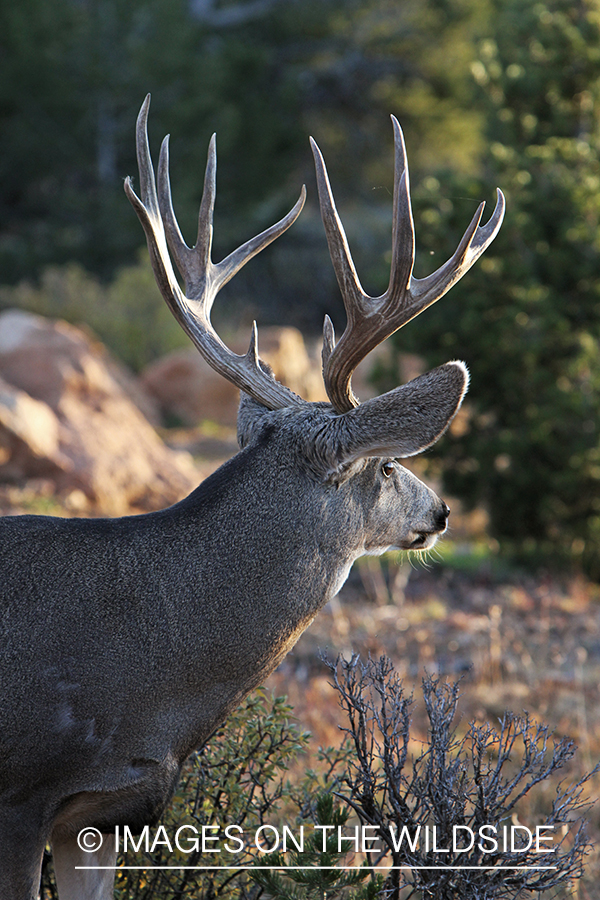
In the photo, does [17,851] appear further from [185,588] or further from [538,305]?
[538,305]

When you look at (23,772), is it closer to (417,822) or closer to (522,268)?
(417,822)

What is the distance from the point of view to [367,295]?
2770 mm

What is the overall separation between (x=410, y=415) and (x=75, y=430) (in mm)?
7513

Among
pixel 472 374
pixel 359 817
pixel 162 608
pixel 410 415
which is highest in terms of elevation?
pixel 472 374

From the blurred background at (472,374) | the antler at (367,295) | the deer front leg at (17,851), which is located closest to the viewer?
the deer front leg at (17,851)

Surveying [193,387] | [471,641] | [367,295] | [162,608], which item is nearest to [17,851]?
[162,608]

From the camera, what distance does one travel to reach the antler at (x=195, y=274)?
2984 millimetres

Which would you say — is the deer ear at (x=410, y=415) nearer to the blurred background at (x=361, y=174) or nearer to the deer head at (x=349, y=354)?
the deer head at (x=349, y=354)

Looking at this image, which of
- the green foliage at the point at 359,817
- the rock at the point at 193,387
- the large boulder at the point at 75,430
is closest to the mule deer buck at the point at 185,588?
the green foliage at the point at 359,817

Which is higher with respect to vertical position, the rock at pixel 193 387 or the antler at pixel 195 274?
the rock at pixel 193 387

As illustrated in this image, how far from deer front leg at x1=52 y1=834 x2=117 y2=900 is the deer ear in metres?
1.21

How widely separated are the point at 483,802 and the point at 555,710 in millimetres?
2958

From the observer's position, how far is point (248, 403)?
118 inches

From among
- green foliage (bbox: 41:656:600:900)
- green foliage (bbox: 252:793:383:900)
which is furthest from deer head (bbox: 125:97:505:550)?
green foliage (bbox: 252:793:383:900)
